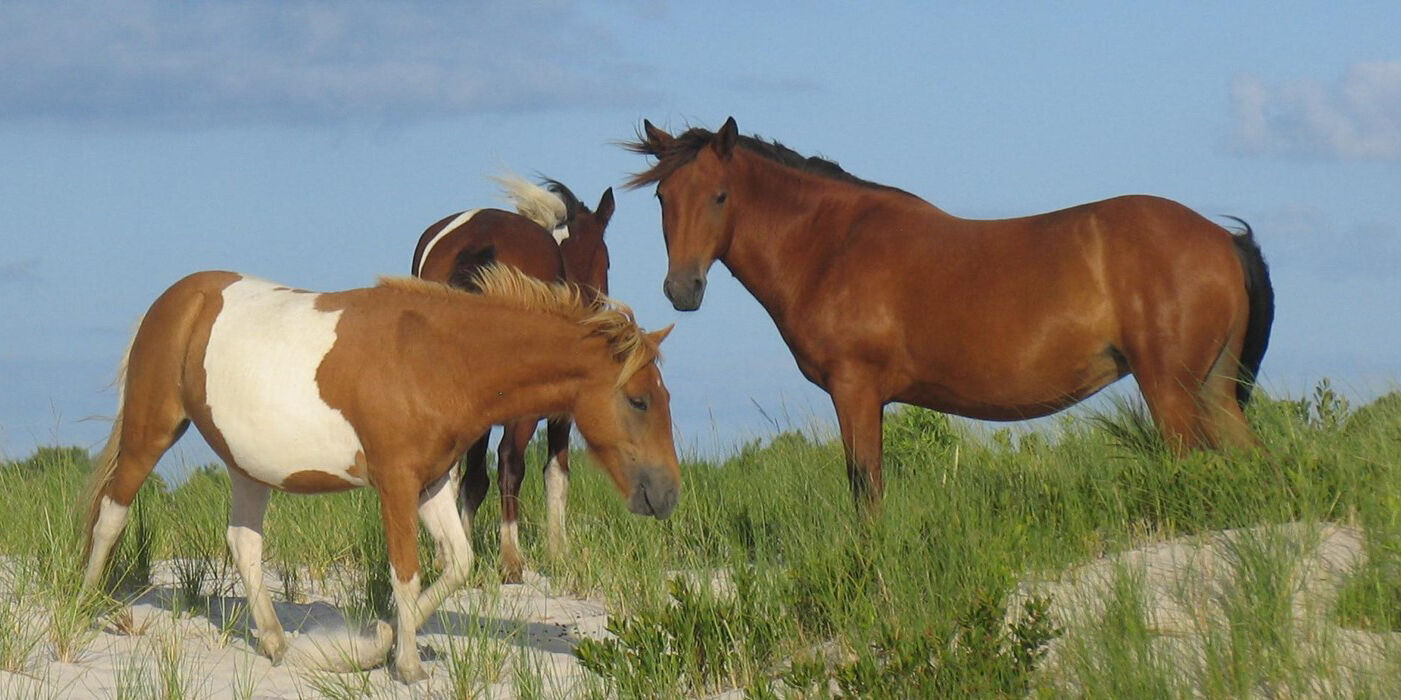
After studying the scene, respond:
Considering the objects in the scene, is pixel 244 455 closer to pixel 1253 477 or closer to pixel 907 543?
pixel 907 543

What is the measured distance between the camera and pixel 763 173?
8031 mm

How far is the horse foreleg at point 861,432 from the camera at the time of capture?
7281 millimetres

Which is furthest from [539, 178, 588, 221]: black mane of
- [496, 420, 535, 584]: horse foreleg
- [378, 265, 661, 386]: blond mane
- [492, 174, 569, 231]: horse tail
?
[378, 265, 661, 386]: blond mane

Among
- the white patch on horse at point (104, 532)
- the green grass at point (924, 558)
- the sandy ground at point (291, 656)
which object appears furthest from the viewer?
the white patch on horse at point (104, 532)

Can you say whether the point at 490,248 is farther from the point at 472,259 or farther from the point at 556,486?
the point at 556,486

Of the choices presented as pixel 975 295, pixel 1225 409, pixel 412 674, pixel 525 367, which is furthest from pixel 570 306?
pixel 1225 409

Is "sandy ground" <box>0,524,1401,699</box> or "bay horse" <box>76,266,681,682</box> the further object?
"bay horse" <box>76,266,681,682</box>

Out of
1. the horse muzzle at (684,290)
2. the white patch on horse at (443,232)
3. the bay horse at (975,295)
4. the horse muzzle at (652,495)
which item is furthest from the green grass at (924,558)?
the white patch on horse at (443,232)

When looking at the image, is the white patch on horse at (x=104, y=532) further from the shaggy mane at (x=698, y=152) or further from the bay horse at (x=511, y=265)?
the shaggy mane at (x=698, y=152)

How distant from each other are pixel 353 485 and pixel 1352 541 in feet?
14.1

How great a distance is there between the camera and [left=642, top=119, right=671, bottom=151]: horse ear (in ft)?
26.2

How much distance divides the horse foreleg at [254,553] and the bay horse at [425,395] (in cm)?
43

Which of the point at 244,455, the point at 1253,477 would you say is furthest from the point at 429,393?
the point at 1253,477

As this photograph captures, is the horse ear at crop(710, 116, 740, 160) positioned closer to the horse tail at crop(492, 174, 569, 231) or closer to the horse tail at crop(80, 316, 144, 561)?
the horse tail at crop(492, 174, 569, 231)
